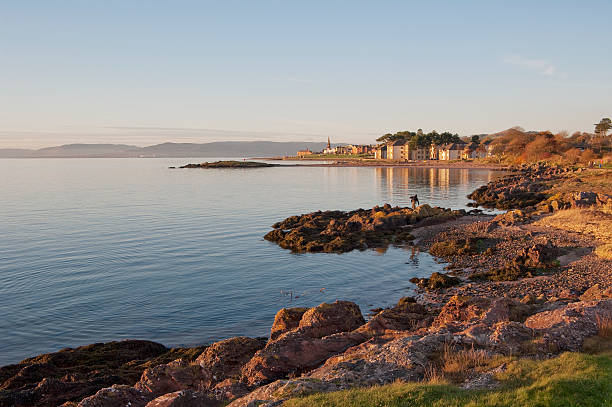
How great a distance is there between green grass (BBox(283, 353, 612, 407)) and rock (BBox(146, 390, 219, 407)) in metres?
2.26

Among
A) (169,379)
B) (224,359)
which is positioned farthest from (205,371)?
(169,379)

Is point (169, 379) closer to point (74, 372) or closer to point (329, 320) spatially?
point (74, 372)

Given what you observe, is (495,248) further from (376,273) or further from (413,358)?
(413,358)

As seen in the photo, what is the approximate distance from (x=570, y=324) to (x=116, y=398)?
12033 millimetres

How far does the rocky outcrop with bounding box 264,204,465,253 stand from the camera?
35.4 meters

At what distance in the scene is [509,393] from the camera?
8656mm

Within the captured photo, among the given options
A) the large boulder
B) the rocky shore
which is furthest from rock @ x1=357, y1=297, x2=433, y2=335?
the large boulder

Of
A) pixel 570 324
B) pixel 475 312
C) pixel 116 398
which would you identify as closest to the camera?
pixel 116 398

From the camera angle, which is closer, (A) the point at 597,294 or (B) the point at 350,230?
(A) the point at 597,294

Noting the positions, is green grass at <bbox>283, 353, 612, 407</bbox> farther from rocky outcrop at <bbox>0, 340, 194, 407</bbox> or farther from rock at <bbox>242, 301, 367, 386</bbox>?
rocky outcrop at <bbox>0, 340, 194, 407</bbox>

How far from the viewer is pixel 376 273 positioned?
27609 millimetres

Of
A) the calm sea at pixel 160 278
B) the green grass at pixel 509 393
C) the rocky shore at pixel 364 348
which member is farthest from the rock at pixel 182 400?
the calm sea at pixel 160 278

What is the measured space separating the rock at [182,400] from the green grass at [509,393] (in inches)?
89.0

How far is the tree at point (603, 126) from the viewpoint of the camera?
15975 cm
